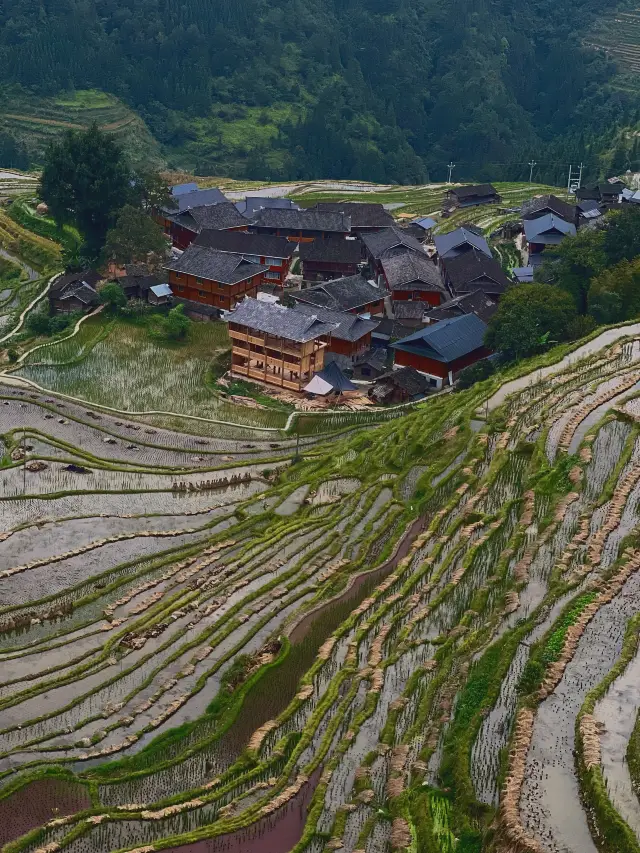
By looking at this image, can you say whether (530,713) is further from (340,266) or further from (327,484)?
(340,266)

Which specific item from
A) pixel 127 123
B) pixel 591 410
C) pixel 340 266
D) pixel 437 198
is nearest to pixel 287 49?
pixel 127 123

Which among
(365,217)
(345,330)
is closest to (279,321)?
(345,330)

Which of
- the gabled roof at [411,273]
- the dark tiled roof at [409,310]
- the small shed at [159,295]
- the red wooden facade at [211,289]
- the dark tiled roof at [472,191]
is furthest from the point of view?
the dark tiled roof at [472,191]

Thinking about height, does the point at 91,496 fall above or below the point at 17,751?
below

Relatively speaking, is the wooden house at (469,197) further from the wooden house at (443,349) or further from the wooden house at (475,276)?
the wooden house at (443,349)

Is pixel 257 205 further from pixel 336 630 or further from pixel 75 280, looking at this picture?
pixel 336 630

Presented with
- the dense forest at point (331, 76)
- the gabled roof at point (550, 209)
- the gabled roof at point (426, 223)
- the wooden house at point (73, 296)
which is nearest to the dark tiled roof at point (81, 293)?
the wooden house at point (73, 296)
